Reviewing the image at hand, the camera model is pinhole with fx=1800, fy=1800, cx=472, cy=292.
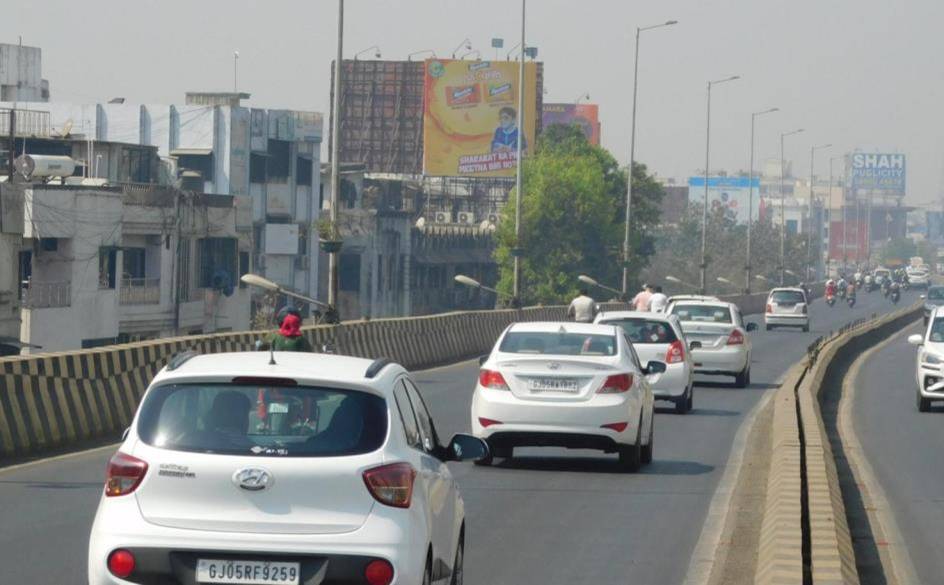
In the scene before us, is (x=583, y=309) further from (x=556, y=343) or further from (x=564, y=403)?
(x=564, y=403)

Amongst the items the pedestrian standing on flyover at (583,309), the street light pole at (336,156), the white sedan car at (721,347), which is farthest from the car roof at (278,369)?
the pedestrian standing on flyover at (583,309)

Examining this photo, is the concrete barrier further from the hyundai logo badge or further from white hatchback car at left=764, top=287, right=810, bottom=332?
white hatchback car at left=764, top=287, right=810, bottom=332

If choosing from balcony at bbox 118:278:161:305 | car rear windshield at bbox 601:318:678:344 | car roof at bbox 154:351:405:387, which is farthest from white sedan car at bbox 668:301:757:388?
balcony at bbox 118:278:161:305

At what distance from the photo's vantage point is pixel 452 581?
816 cm

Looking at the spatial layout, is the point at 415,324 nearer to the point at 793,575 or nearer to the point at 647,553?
the point at 647,553

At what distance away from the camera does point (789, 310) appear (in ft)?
212

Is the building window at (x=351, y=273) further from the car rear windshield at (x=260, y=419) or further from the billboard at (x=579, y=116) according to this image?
the car rear windshield at (x=260, y=419)

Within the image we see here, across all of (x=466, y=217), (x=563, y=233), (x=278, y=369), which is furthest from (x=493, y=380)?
(x=466, y=217)

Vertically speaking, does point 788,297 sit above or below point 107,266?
below

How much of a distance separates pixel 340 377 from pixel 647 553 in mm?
4649

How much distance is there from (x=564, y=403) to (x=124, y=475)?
976 cm

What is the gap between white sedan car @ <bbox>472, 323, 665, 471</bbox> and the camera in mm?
16453

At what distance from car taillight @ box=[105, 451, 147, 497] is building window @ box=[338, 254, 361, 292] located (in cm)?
9006

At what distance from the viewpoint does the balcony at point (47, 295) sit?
53.3m
